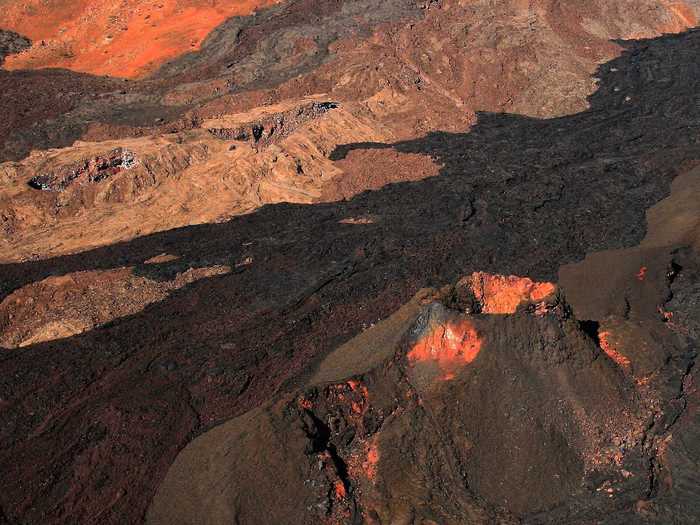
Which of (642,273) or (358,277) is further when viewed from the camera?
(358,277)

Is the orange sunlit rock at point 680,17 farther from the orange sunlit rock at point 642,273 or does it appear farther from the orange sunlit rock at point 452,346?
the orange sunlit rock at point 452,346

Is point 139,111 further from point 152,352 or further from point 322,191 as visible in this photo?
point 152,352

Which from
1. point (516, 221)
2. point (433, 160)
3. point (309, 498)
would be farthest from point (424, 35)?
point (309, 498)

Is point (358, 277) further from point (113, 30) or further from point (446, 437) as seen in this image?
point (113, 30)

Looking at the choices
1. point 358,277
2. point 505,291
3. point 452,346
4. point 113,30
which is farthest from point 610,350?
point 113,30

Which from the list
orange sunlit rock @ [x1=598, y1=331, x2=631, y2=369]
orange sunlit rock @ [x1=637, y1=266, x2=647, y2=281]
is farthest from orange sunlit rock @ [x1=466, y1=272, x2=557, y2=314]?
orange sunlit rock @ [x1=637, y1=266, x2=647, y2=281]

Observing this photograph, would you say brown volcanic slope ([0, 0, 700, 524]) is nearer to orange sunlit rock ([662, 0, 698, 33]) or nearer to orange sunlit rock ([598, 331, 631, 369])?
orange sunlit rock ([598, 331, 631, 369])
